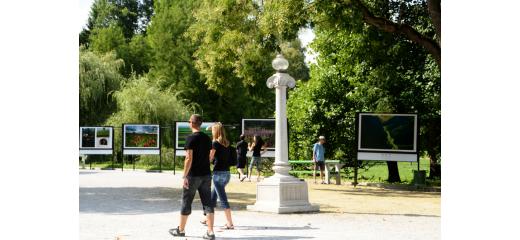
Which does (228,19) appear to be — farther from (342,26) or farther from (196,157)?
(196,157)

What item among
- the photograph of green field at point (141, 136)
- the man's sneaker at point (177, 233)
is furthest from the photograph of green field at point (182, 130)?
the man's sneaker at point (177, 233)

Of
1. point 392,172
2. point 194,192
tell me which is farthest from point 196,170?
point 392,172

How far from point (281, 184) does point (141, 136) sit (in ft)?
59.1

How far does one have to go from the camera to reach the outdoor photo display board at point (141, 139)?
32062 mm

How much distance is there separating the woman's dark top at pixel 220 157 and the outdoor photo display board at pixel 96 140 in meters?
22.7

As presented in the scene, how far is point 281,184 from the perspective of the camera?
50.4 ft

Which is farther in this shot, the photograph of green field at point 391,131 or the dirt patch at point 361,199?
the photograph of green field at point 391,131

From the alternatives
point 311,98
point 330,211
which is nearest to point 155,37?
point 311,98

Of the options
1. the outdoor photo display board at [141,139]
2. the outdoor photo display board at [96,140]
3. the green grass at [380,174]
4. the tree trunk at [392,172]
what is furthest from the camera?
Answer: the outdoor photo display board at [96,140]

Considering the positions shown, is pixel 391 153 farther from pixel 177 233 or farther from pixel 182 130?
pixel 177 233

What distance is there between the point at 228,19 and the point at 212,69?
6.65ft

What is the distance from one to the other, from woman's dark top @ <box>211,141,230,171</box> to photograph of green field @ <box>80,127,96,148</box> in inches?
913

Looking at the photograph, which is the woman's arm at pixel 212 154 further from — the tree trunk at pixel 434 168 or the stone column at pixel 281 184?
the tree trunk at pixel 434 168

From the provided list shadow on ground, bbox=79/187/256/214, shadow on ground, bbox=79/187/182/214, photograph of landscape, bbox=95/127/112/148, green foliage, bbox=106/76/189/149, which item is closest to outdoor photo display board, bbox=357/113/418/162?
shadow on ground, bbox=79/187/256/214
